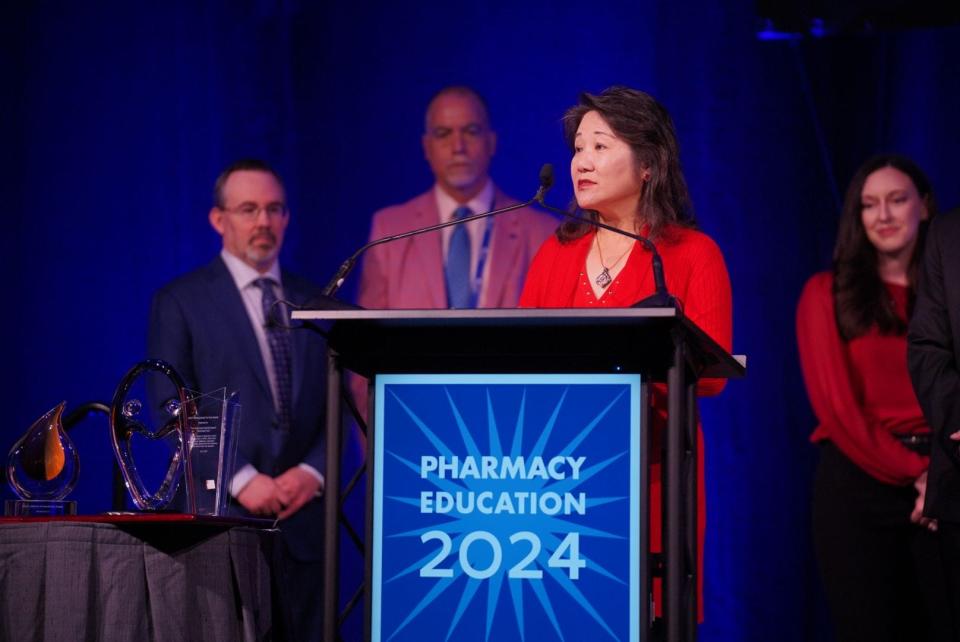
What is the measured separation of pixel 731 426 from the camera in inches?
204

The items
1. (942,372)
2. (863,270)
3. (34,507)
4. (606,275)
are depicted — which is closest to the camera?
(34,507)

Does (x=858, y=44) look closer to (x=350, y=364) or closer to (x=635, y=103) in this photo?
(x=635, y=103)

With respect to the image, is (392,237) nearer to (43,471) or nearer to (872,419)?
(43,471)

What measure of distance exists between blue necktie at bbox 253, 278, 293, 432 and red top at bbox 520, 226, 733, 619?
2.22m

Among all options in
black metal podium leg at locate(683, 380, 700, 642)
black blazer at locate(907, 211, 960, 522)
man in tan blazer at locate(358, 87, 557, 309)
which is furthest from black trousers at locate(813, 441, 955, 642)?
man in tan blazer at locate(358, 87, 557, 309)

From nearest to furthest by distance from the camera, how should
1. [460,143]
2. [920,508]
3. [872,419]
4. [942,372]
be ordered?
[942,372], [920,508], [872,419], [460,143]

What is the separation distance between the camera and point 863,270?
4262 millimetres

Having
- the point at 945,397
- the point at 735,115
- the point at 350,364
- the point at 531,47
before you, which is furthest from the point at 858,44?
the point at 350,364

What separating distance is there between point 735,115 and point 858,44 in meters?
0.62

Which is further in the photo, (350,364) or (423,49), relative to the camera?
(423,49)

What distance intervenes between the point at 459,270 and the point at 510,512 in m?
3.24

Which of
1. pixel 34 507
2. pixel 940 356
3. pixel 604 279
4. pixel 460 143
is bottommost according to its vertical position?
pixel 34 507

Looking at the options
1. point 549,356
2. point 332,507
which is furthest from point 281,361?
point 549,356

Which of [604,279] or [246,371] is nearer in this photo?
[604,279]
